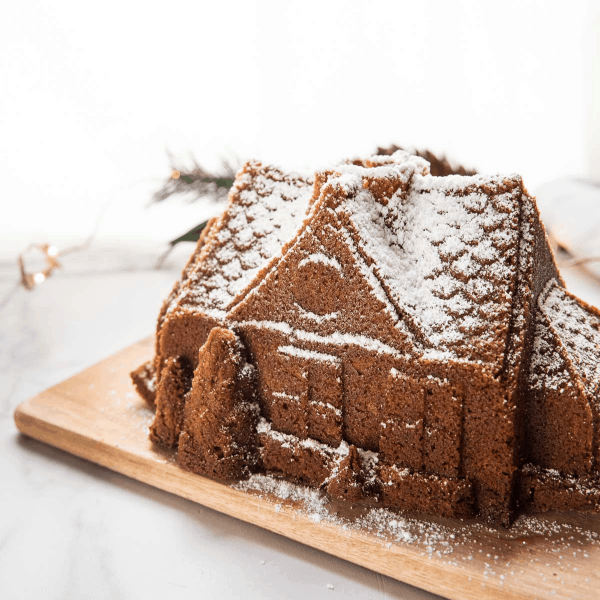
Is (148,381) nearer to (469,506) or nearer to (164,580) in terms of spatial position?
(164,580)

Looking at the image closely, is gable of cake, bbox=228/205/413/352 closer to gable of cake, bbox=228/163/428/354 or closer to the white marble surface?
gable of cake, bbox=228/163/428/354

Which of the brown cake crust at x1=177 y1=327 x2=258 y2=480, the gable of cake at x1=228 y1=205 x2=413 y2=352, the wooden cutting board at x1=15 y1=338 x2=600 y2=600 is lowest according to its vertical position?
the wooden cutting board at x1=15 y1=338 x2=600 y2=600

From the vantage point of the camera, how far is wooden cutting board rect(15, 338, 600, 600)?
2.61 ft

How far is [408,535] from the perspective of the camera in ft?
2.85

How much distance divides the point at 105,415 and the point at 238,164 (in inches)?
33.0

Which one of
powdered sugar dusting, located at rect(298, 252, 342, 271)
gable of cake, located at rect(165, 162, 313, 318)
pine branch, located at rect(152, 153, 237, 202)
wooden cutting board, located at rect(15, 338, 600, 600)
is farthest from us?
pine branch, located at rect(152, 153, 237, 202)

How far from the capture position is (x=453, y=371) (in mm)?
833

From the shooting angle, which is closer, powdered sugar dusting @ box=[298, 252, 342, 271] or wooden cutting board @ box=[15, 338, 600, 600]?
wooden cutting board @ box=[15, 338, 600, 600]

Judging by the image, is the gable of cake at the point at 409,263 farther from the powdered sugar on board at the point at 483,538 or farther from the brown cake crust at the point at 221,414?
the powdered sugar on board at the point at 483,538

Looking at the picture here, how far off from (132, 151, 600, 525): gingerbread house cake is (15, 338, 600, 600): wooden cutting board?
29mm

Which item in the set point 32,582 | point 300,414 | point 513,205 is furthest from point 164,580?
point 513,205

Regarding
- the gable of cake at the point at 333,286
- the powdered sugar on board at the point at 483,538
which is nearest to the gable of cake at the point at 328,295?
the gable of cake at the point at 333,286

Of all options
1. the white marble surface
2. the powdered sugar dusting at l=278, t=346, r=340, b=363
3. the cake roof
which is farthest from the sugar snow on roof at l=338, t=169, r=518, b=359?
the white marble surface

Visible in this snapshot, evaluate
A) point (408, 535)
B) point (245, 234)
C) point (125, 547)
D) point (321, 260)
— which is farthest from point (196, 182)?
point (408, 535)
